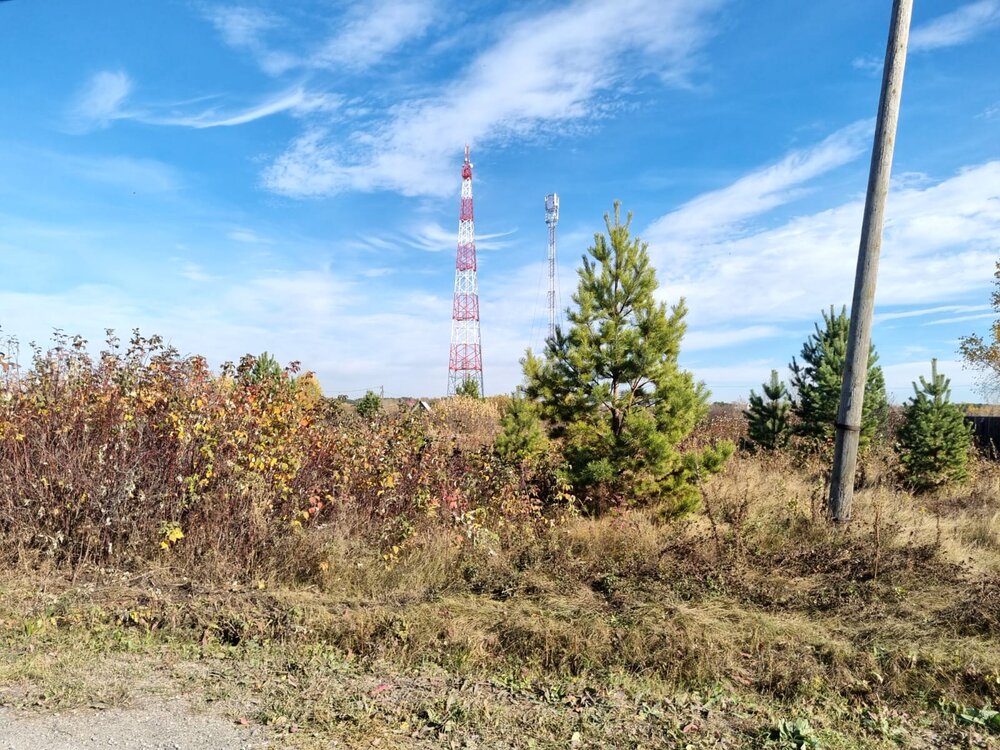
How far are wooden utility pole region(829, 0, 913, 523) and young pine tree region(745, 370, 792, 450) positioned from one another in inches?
265

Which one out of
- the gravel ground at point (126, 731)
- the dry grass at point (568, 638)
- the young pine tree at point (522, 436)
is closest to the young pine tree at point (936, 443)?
the dry grass at point (568, 638)

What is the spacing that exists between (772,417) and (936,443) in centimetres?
298

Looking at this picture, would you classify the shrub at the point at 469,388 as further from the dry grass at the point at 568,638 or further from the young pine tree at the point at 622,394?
the dry grass at the point at 568,638

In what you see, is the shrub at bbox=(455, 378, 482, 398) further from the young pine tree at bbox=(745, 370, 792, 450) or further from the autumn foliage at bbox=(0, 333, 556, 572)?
the autumn foliage at bbox=(0, 333, 556, 572)

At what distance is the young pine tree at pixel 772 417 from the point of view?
13.5 m

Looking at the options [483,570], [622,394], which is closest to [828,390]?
[622,394]

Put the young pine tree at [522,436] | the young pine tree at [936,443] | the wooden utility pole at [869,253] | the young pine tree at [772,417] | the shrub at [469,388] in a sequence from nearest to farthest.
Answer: the wooden utility pole at [869,253], the young pine tree at [522,436], the young pine tree at [936,443], the young pine tree at [772,417], the shrub at [469,388]

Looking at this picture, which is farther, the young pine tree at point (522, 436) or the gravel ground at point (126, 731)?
the young pine tree at point (522, 436)

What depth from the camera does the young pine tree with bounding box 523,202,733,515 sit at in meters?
7.82

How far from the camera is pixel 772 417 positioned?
13.6 meters

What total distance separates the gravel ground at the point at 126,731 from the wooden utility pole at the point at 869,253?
6.02 m

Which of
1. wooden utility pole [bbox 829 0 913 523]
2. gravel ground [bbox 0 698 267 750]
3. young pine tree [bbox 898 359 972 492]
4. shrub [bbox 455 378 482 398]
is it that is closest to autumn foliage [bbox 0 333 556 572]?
gravel ground [bbox 0 698 267 750]

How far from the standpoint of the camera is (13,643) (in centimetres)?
416

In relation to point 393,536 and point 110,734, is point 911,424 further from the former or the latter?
point 110,734
